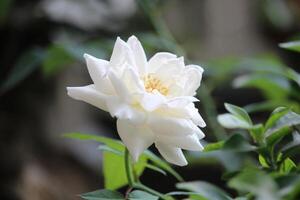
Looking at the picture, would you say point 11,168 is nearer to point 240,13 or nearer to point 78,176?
point 78,176

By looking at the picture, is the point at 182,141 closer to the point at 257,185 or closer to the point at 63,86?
the point at 257,185

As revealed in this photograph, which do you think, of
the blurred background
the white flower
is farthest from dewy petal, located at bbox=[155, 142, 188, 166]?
the blurred background

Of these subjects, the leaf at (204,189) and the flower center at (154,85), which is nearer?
the leaf at (204,189)

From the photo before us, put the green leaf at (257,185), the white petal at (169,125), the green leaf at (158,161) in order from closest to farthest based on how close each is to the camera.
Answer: the green leaf at (257,185) < the white petal at (169,125) < the green leaf at (158,161)

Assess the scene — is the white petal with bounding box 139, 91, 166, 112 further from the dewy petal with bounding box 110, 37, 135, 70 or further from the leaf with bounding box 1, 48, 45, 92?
the leaf with bounding box 1, 48, 45, 92

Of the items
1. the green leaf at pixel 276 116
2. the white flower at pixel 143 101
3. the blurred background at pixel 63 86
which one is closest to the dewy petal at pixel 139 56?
the white flower at pixel 143 101

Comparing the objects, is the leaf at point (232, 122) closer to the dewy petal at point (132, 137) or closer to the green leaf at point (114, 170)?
the dewy petal at point (132, 137)

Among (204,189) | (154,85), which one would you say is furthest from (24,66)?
(204,189)
